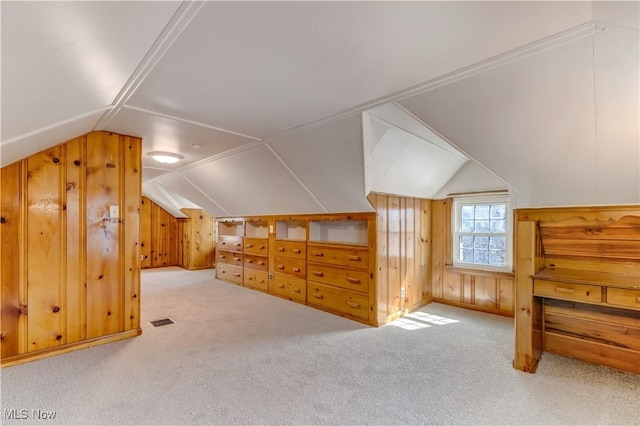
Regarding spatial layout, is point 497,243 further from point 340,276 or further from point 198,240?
point 198,240

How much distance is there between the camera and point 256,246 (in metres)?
5.27

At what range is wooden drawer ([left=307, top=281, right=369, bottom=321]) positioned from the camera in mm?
3590

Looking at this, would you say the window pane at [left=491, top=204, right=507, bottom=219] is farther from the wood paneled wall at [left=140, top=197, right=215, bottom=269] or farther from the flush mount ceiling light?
the wood paneled wall at [left=140, top=197, right=215, bottom=269]

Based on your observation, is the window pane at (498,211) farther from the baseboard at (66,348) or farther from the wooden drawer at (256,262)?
the baseboard at (66,348)

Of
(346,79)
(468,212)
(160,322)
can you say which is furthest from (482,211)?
(160,322)

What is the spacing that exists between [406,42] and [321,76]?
520 millimetres

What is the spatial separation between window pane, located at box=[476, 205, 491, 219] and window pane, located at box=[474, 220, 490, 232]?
67 mm

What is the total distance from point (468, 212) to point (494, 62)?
9.79 ft

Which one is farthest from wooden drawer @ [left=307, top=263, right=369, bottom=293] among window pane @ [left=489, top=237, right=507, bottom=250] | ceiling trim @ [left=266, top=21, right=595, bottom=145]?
ceiling trim @ [left=266, top=21, right=595, bottom=145]

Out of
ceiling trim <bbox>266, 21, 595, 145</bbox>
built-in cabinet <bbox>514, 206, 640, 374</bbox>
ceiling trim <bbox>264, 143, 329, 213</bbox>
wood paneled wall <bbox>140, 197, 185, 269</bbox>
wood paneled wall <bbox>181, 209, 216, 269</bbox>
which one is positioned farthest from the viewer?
wood paneled wall <bbox>140, 197, 185, 269</bbox>

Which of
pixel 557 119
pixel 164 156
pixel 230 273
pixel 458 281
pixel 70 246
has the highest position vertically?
pixel 164 156

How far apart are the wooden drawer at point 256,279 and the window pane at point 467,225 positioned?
310cm

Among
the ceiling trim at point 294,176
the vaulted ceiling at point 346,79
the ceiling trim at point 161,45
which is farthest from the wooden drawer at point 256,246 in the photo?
the ceiling trim at point 161,45

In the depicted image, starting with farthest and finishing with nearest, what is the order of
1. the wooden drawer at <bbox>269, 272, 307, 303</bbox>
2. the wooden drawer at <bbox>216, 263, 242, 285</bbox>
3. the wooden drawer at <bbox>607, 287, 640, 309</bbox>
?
the wooden drawer at <bbox>216, 263, 242, 285</bbox> → the wooden drawer at <bbox>269, 272, 307, 303</bbox> → the wooden drawer at <bbox>607, 287, 640, 309</bbox>
